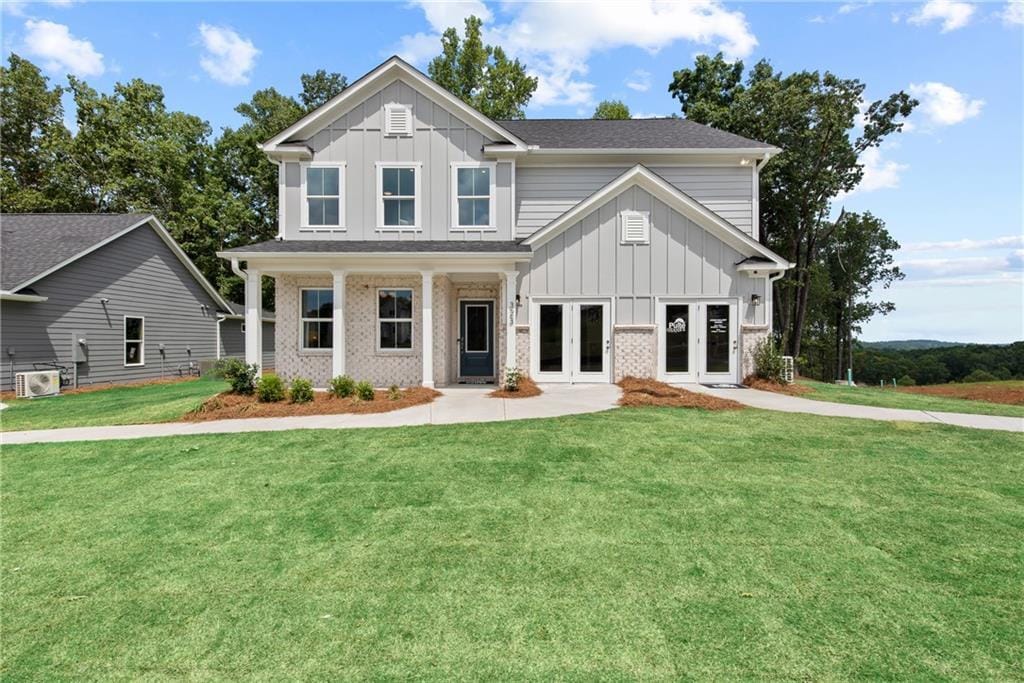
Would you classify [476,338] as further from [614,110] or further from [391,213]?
[614,110]

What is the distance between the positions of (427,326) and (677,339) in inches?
262

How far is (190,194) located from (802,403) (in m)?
32.5

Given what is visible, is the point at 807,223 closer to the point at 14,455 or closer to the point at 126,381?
the point at 14,455

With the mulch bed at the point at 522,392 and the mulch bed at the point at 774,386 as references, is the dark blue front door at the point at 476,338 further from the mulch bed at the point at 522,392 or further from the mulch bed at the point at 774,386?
the mulch bed at the point at 774,386

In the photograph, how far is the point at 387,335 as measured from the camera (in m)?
13.4

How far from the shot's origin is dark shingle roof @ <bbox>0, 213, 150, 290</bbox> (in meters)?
14.7

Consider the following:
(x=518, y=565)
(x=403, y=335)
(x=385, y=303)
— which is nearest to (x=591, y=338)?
(x=403, y=335)

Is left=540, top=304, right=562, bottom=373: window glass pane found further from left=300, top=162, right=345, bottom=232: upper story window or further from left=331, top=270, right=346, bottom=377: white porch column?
left=300, top=162, right=345, bottom=232: upper story window

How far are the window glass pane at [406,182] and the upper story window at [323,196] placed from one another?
5.12 feet

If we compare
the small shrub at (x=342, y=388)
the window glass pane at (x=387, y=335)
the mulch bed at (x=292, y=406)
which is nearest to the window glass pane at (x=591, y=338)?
the mulch bed at (x=292, y=406)

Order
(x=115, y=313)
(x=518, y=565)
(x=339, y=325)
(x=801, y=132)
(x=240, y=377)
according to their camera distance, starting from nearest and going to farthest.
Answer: (x=518, y=565), (x=240, y=377), (x=339, y=325), (x=115, y=313), (x=801, y=132)

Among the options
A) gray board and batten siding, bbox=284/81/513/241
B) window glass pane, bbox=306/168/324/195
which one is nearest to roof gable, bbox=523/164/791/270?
gray board and batten siding, bbox=284/81/513/241

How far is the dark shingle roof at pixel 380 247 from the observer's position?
39.1 feet

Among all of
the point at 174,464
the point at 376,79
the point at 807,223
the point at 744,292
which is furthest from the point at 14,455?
the point at 807,223
